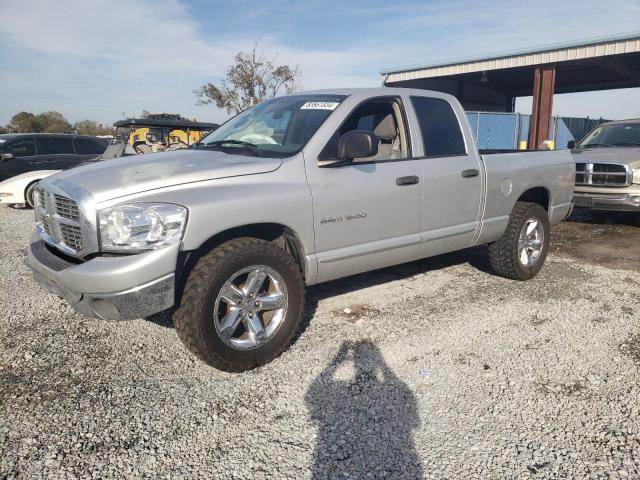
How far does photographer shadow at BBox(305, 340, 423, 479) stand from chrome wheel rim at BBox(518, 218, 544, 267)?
2451 millimetres

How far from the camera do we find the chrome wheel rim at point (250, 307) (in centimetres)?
322

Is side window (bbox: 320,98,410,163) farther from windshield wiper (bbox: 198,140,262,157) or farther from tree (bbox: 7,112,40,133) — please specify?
tree (bbox: 7,112,40,133)

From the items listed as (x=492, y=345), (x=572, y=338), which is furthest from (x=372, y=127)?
(x=572, y=338)

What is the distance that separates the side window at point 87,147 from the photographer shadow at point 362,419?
10.8m

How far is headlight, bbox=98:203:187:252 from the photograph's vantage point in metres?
2.89

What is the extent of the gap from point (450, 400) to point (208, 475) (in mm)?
1452

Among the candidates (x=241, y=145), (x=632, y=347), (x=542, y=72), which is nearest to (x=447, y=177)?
(x=241, y=145)

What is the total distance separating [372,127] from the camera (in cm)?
438

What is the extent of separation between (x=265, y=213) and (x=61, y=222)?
1.29m

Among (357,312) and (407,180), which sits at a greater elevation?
(407,180)

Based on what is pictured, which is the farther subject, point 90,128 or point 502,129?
point 90,128

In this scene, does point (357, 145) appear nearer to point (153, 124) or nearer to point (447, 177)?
point (447, 177)

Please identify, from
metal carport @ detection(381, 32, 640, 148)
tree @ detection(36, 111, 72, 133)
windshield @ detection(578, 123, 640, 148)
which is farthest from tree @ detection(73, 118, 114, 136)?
windshield @ detection(578, 123, 640, 148)

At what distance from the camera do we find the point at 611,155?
26.6 feet
